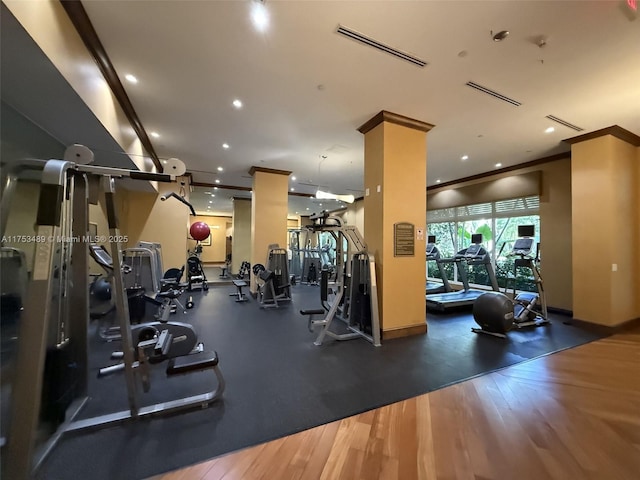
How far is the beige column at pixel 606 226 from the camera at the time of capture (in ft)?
14.7

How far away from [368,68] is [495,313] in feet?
12.7

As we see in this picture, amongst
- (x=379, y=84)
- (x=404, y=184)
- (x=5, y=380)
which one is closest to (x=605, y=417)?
(x=404, y=184)

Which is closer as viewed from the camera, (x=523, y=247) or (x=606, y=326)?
(x=606, y=326)

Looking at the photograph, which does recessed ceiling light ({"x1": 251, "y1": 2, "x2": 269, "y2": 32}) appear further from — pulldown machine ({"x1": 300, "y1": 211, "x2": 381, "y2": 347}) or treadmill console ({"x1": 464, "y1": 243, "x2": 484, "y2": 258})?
treadmill console ({"x1": 464, "y1": 243, "x2": 484, "y2": 258})

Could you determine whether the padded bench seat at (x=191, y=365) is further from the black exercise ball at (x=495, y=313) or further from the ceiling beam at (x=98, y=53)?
the black exercise ball at (x=495, y=313)

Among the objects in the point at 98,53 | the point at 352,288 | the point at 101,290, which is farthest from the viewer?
the point at 101,290

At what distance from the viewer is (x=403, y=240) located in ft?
13.4

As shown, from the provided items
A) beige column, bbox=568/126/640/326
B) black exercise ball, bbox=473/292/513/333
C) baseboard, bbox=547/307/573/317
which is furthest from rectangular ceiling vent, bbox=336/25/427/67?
baseboard, bbox=547/307/573/317

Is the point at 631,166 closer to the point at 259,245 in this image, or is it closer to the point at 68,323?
the point at 259,245

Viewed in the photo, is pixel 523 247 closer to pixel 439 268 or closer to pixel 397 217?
pixel 439 268

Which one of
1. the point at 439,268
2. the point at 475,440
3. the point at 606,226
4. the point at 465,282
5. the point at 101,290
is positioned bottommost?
the point at 475,440

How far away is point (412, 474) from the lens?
1.60m

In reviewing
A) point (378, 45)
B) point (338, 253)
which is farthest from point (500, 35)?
point (338, 253)

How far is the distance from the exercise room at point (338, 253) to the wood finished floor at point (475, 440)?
0.02 m
